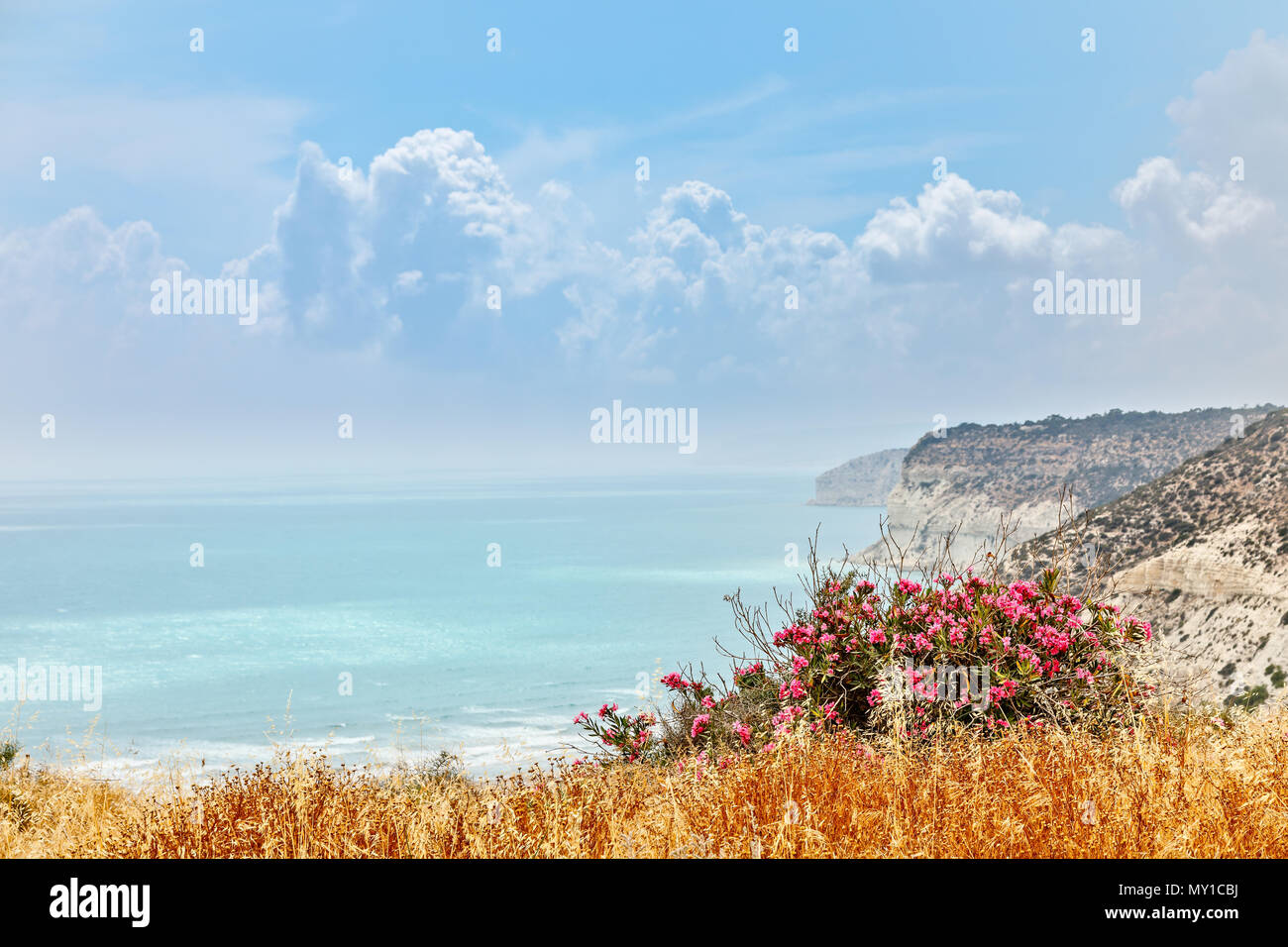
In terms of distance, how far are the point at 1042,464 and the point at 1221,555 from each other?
68680 millimetres

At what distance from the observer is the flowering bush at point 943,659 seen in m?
6.61

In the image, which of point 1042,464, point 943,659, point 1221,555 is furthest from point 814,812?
point 1042,464

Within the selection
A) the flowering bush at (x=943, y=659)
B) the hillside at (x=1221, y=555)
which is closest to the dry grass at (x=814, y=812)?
the flowering bush at (x=943, y=659)

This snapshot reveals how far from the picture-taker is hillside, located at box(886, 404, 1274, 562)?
97.2 metres

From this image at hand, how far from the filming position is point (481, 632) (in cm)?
12669

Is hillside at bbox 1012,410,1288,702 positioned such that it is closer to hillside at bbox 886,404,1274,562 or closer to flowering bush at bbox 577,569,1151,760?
flowering bush at bbox 577,569,1151,760

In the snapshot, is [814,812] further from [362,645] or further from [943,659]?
[362,645]

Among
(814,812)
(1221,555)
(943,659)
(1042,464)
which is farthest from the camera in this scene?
(1042,464)

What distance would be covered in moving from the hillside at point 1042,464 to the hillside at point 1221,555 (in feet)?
135

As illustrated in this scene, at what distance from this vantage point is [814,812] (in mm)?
4246

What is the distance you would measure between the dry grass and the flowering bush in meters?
1.04

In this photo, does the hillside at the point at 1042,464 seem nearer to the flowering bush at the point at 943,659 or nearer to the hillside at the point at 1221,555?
the hillside at the point at 1221,555
